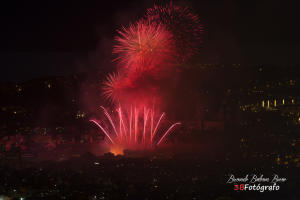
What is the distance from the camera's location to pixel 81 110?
30.6m

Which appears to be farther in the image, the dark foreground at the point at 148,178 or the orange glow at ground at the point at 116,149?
the orange glow at ground at the point at 116,149

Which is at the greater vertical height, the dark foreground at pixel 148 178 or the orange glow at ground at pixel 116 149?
the orange glow at ground at pixel 116 149

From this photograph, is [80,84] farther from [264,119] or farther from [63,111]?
[264,119]

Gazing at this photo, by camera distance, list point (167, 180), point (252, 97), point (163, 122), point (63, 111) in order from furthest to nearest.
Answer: point (252, 97), point (63, 111), point (163, 122), point (167, 180)

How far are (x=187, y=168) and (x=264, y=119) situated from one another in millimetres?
15874

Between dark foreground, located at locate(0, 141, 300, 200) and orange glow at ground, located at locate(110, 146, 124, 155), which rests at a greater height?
orange glow at ground, located at locate(110, 146, 124, 155)

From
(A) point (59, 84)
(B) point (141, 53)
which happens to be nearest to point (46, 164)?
(B) point (141, 53)

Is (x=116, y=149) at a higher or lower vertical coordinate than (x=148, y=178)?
higher

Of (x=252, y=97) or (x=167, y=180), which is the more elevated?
(x=252, y=97)

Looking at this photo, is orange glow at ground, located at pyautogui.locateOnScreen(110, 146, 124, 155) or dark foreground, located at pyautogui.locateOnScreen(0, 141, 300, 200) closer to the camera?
dark foreground, located at pyautogui.locateOnScreen(0, 141, 300, 200)

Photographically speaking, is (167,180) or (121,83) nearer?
(167,180)

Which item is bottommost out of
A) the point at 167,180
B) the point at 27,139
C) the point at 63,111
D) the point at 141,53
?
the point at 167,180

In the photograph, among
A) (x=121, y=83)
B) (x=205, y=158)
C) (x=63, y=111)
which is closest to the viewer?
(x=205, y=158)

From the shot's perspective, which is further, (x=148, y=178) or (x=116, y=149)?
(x=116, y=149)
